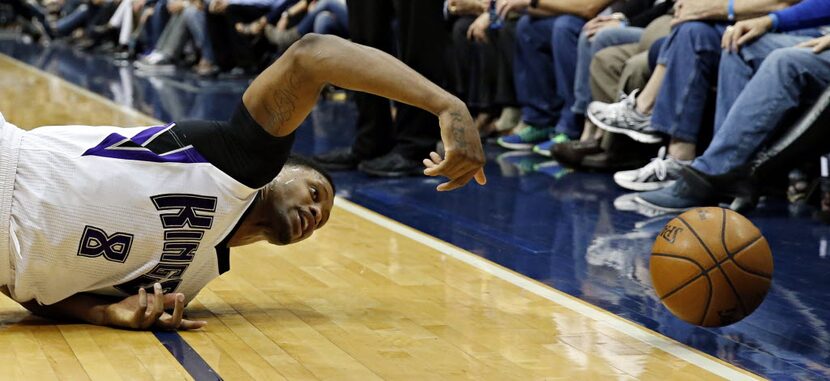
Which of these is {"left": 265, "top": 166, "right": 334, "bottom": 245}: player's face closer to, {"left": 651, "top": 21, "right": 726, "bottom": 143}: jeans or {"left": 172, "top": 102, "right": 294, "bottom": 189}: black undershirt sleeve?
{"left": 172, "top": 102, "right": 294, "bottom": 189}: black undershirt sleeve

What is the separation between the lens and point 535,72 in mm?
8219

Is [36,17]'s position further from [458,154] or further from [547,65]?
[458,154]

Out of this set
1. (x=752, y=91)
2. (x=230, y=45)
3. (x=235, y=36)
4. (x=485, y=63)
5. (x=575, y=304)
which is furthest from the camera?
(x=230, y=45)

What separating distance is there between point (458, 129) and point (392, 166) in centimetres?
397

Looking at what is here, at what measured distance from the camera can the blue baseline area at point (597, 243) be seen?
3746 mm

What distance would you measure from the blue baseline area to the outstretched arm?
112cm

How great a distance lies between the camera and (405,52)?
23.0ft

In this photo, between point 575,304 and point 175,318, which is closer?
point 175,318

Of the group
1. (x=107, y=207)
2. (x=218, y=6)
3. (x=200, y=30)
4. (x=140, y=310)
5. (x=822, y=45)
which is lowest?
(x=200, y=30)

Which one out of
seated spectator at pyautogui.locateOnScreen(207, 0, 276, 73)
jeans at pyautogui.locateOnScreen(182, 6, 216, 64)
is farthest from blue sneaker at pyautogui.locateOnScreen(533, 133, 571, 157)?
jeans at pyautogui.locateOnScreen(182, 6, 216, 64)

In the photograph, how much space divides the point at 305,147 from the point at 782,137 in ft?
11.7

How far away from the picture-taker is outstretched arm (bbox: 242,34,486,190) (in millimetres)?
3012

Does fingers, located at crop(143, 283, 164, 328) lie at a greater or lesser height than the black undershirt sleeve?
lesser

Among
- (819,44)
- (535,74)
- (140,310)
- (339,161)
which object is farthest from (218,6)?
(140,310)
